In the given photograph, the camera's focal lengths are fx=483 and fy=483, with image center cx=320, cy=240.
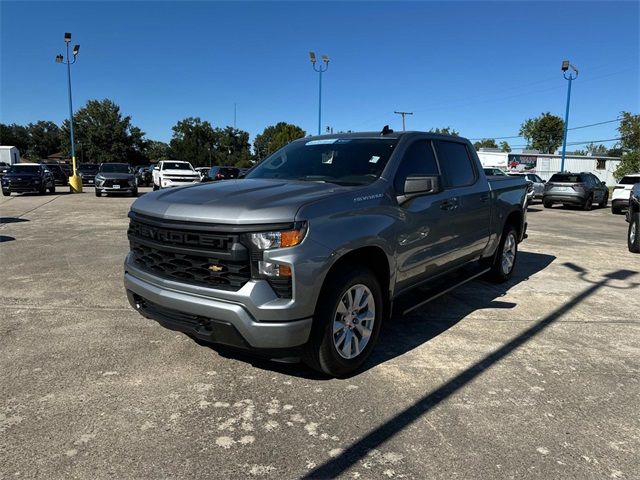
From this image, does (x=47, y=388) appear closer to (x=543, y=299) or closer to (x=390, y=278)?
(x=390, y=278)

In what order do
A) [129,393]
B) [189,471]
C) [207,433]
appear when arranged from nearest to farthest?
[189,471] → [207,433] → [129,393]

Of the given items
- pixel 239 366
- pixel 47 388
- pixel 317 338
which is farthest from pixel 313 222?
pixel 47 388

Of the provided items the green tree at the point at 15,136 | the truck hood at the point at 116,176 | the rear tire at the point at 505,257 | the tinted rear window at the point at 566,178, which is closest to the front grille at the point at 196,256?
the rear tire at the point at 505,257

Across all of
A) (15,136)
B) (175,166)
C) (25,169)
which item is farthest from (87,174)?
(15,136)

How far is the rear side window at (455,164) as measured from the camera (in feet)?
16.3

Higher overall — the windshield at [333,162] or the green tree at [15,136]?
the green tree at [15,136]

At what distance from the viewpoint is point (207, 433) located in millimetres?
2891

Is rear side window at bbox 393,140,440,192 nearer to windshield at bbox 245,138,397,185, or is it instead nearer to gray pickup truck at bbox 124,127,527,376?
gray pickup truck at bbox 124,127,527,376

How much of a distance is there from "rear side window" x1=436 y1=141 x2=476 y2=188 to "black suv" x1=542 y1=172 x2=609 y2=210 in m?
17.6

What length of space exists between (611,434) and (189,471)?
2499mm

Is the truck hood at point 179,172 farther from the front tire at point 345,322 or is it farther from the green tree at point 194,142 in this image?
the green tree at point 194,142

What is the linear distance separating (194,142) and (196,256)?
321 ft

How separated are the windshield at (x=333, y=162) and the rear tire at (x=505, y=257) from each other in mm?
2772

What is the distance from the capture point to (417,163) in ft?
14.7
